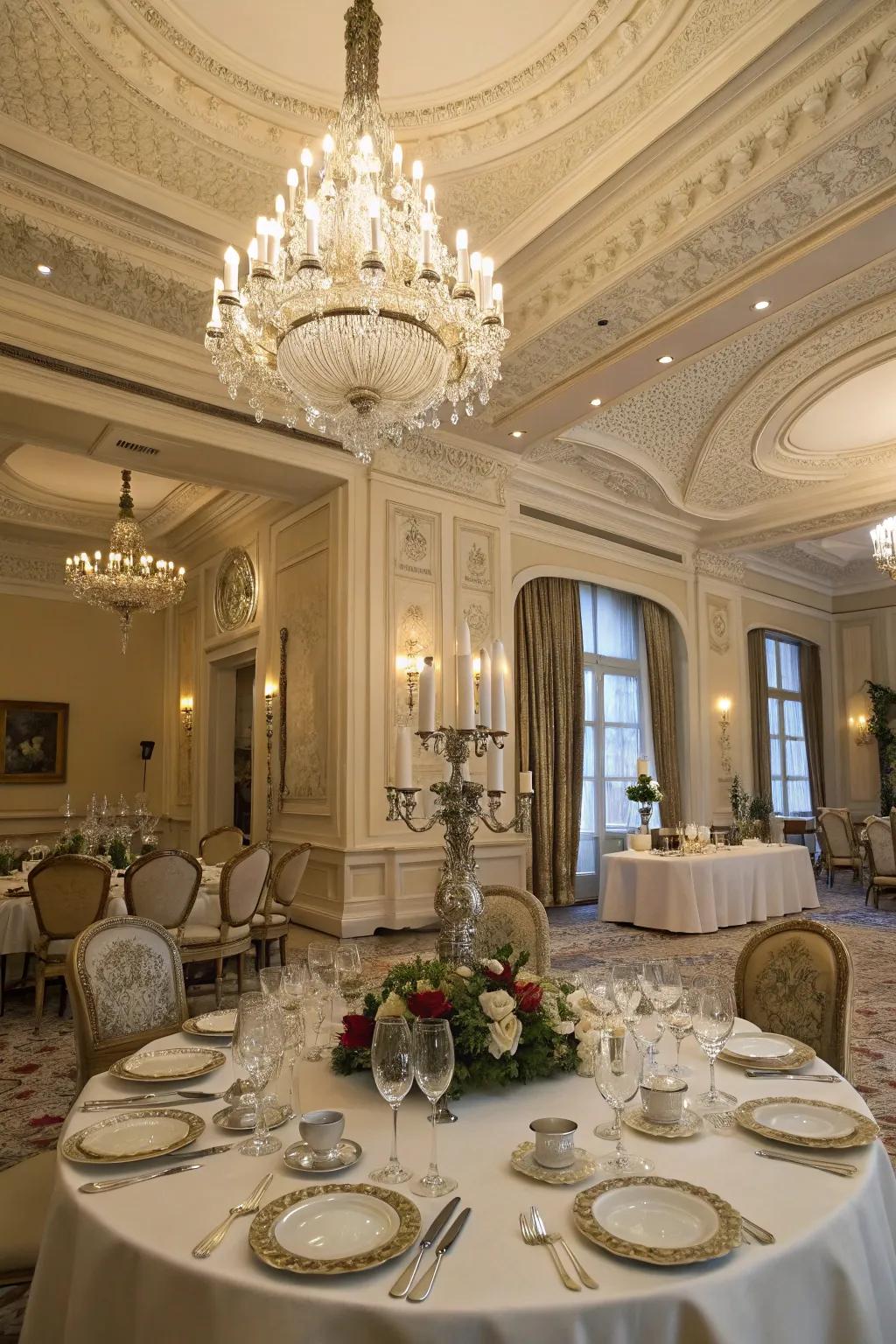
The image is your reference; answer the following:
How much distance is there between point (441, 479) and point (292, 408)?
318cm

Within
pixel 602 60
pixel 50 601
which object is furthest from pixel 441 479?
pixel 50 601

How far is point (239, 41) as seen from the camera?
160 inches

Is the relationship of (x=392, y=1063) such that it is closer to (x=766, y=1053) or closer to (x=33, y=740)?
(x=766, y=1053)

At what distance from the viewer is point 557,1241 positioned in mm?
1152

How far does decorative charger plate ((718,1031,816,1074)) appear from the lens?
72.3 inches

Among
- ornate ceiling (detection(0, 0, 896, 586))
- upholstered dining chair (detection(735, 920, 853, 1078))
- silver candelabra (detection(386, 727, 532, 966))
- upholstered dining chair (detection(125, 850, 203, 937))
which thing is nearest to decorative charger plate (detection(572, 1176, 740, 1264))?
silver candelabra (detection(386, 727, 532, 966))

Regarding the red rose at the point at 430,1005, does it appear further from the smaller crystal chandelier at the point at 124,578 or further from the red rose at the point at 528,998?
the smaller crystal chandelier at the point at 124,578

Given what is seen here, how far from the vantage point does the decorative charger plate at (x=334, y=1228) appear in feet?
3.61

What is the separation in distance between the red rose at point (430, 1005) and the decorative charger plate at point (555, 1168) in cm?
29

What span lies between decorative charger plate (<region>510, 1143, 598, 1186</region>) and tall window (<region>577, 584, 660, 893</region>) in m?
8.31

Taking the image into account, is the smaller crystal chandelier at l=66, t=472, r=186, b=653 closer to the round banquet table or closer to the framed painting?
the framed painting

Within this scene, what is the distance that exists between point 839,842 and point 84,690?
9.20 meters

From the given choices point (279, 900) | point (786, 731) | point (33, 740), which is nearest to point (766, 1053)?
point (279, 900)

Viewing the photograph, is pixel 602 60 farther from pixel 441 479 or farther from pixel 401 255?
pixel 441 479
